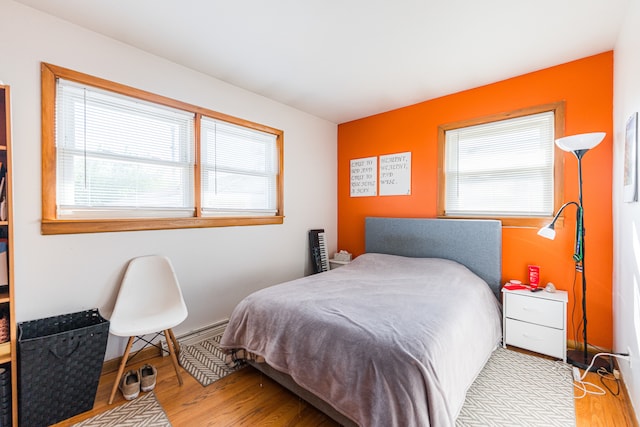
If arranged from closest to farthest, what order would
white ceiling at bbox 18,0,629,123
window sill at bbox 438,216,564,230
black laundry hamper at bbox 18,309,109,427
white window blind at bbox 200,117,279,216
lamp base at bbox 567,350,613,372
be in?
black laundry hamper at bbox 18,309,109,427, white ceiling at bbox 18,0,629,123, lamp base at bbox 567,350,613,372, window sill at bbox 438,216,564,230, white window blind at bbox 200,117,279,216

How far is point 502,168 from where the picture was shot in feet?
9.23

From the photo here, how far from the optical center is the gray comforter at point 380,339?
1.27 meters

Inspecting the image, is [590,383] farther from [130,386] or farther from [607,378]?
[130,386]

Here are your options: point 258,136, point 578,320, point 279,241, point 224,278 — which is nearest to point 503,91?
point 578,320

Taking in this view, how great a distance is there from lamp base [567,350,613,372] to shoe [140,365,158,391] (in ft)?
10.1

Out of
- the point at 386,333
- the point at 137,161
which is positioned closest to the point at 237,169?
the point at 137,161

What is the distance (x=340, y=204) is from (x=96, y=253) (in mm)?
2850

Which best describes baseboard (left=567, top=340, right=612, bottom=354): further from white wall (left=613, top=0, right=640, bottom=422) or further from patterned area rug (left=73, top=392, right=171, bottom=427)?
patterned area rug (left=73, top=392, right=171, bottom=427)

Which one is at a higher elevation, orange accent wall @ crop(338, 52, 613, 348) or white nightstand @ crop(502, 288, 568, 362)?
orange accent wall @ crop(338, 52, 613, 348)

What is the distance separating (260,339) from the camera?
1876 millimetres

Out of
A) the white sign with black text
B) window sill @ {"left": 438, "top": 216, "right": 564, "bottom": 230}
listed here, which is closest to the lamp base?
window sill @ {"left": 438, "top": 216, "right": 564, "bottom": 230}

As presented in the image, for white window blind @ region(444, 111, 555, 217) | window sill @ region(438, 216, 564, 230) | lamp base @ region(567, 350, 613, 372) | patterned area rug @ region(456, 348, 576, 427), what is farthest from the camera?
white window blind @ region(444, 111, 555, 217)

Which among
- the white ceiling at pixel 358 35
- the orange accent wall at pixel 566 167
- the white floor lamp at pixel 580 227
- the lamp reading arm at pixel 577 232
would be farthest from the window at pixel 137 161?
the white floor lamp at pixel 580 227

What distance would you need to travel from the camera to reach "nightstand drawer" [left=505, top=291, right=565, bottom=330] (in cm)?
223
